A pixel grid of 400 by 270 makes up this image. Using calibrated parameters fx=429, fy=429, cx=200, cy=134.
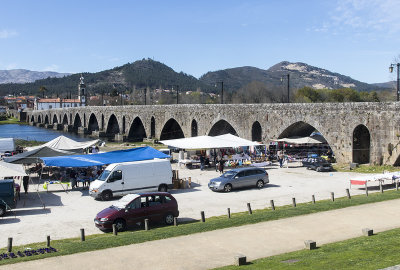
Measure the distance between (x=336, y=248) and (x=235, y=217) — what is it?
5.17m

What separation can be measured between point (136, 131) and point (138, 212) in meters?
62.4

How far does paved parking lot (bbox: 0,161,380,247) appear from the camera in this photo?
1596 centimetres

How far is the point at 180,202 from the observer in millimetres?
20656

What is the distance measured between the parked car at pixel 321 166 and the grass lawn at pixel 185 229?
1016cm

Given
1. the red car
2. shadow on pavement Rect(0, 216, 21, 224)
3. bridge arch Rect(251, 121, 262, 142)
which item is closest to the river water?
bridge arch Rect(251, 121, 262, 142)

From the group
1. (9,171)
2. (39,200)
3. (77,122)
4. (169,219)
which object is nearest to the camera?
(169,219)

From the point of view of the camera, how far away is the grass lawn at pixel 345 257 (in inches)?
400

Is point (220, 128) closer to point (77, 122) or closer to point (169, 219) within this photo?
point (169, 219)

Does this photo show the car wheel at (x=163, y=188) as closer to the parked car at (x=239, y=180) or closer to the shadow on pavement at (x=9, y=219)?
the parked car at (x=239, y=180)

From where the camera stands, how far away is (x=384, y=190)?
894 inches

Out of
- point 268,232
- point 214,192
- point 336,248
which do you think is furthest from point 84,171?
point 336,248

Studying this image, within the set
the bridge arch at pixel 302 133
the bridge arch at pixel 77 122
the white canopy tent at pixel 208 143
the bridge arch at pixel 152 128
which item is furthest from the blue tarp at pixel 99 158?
the bridge arch at pixel 77 122

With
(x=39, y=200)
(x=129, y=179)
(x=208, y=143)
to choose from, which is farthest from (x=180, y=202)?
(x=208, y=143)

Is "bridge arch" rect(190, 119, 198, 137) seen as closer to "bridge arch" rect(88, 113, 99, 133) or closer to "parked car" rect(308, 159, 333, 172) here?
"parked car" rect(308, 159, 333, 172)
